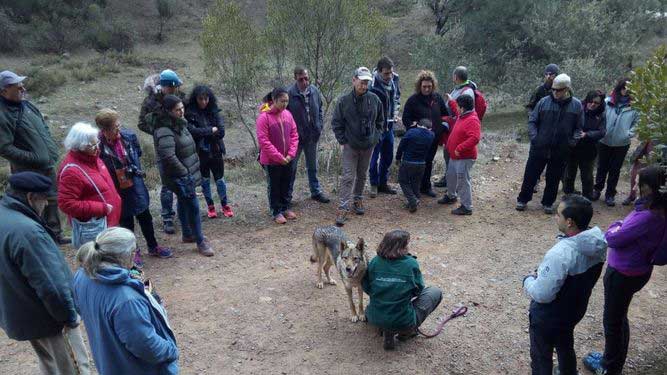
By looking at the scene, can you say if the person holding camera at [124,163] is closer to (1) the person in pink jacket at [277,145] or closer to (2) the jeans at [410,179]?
(1) the person in pink jacket at [277,145]

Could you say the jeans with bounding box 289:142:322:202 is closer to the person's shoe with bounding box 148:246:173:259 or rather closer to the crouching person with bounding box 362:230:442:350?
the person's shoe with bounding box 148:246:173:259

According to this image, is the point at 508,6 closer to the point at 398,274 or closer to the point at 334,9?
the point at 334,9

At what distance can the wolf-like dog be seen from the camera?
439cm

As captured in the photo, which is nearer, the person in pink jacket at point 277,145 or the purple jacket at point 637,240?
the purple jacket at point 637,240

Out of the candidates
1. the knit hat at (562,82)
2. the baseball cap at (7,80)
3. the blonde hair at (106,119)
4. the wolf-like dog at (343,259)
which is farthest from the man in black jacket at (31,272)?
the knit hat at (562,82)

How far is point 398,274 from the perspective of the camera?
412cm

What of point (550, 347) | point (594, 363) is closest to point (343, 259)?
point (550, 347)

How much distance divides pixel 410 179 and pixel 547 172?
79.8 inches

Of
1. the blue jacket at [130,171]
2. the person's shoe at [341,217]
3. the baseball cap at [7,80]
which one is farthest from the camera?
the person's shoe at [341,217]

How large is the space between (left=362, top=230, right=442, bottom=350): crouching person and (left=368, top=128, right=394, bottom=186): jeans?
3.70 m

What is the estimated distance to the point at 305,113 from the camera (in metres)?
7.22

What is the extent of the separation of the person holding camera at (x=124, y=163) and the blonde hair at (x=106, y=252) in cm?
246

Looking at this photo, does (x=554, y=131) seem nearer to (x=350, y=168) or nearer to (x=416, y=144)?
(x=416, y=144)

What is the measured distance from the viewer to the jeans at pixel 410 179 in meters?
7.29
